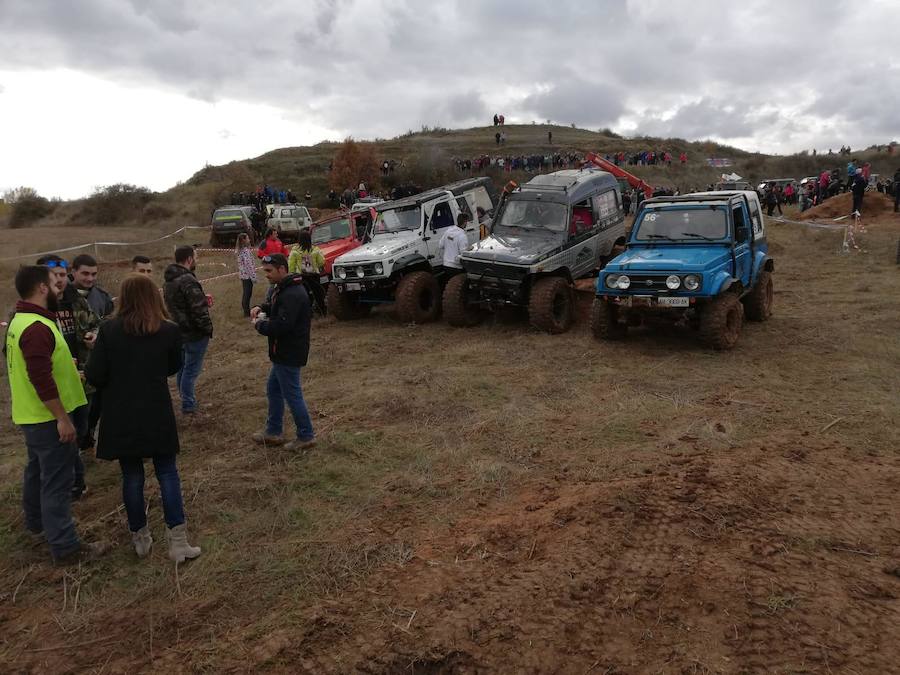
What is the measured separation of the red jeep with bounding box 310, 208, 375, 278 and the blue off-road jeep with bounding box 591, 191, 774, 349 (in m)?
4.77

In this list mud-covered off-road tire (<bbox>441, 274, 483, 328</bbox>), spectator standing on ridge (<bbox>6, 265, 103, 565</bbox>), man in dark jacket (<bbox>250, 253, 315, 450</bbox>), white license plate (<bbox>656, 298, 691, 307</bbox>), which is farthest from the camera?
mud-covered off-road tire (<bbox>441, 274, 483, 328</bbox>)

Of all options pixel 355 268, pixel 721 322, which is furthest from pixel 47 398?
pixel 721 322

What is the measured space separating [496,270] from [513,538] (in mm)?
5511

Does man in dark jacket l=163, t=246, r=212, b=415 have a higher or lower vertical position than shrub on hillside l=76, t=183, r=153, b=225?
lower

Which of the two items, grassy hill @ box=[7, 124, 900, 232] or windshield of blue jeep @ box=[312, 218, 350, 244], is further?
grassy hill @ box=[7, 124, 900, 232]

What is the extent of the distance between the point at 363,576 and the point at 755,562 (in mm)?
2028

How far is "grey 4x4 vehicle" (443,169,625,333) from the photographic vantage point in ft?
28.6

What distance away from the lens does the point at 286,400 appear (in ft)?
16.3

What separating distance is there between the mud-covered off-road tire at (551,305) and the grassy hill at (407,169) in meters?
26.5

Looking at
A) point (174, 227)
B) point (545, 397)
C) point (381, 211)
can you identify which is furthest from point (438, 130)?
point (545, 397)

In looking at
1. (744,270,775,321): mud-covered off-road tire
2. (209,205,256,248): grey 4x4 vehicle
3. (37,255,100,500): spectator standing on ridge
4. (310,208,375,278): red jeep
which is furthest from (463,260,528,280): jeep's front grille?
(209,205,256,248): grey 4x4 vehicle

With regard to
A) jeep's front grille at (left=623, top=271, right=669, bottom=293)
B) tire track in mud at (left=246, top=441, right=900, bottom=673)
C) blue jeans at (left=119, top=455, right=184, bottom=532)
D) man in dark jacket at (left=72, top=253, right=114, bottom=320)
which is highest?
man in dark jacket at (left=72, top=253, right=114, bottom=320)

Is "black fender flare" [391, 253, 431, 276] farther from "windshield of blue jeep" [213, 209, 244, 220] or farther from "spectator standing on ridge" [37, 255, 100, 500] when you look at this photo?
"windshield of blue jeep" [213, 209, 244, 220]

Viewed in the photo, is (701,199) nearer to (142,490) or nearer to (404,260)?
(404,260)
